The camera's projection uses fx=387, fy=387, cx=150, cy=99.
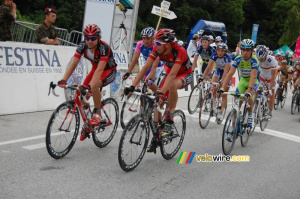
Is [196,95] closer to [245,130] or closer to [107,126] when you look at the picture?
[245,130]

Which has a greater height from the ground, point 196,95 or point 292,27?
point 292,27

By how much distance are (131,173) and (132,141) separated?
47 centimetres

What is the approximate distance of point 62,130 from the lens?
576 cm

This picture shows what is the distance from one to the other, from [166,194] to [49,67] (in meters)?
5.72

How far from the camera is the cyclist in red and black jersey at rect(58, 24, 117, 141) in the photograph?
19.4 feet

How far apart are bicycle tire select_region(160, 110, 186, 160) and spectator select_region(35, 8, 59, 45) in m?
4.56

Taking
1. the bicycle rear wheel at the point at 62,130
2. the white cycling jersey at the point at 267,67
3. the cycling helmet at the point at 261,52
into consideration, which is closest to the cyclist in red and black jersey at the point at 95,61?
the bicycle rear wheel at the point at 62,130

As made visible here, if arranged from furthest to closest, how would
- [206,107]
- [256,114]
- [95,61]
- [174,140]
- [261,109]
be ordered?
1. [206,107]
2. [261,109]
3. [256,114]
4. [174,140]
5. [95,61]

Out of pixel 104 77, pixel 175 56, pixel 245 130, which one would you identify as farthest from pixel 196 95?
pixel 104 77

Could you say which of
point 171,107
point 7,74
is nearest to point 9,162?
point 171,107

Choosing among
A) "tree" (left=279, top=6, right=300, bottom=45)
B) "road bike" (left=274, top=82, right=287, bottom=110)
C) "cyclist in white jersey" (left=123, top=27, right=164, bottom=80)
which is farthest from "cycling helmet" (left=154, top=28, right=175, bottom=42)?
"tree" (left=279, top=6, right=300, bottom=45)

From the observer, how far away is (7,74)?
8.45 metres

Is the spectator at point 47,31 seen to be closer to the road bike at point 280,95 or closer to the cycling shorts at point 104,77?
the cycling shorts at point 104,77

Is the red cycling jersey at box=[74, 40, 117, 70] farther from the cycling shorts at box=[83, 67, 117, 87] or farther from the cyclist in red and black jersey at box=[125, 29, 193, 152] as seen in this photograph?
the cyclist in red and black jersey at box=[125, 29, 193, 152]
